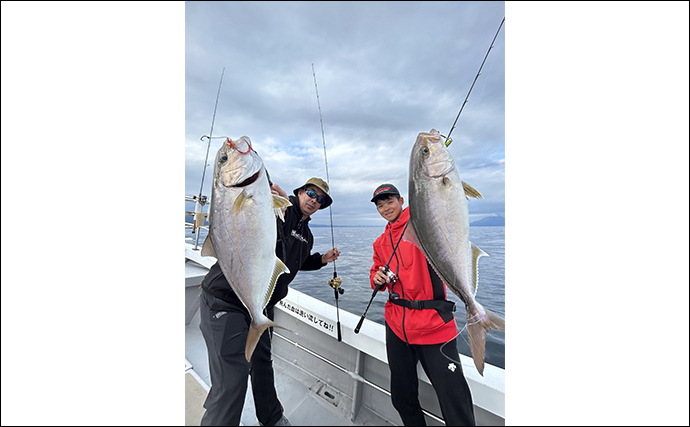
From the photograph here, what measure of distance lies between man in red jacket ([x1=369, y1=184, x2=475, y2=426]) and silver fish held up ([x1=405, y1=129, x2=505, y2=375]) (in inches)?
14.8

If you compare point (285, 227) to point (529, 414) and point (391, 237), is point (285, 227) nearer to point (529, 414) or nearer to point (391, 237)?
point (391, 237)

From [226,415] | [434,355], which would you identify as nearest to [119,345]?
[226,415]

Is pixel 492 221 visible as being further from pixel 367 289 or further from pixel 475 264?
pixel 367 289

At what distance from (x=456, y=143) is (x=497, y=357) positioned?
2619 millimetres

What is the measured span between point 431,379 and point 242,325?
114 cm

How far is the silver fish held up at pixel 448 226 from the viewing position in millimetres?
1129

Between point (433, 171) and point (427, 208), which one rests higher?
point (433, 171)

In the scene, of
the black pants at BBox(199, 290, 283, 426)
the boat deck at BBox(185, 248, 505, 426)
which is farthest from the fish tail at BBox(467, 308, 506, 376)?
the black pants at BBox(199, 290, 283, 426)

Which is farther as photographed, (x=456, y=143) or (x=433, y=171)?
(x=456, y=143)

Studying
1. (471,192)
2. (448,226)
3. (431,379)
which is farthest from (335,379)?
(471,192)

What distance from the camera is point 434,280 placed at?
166cm

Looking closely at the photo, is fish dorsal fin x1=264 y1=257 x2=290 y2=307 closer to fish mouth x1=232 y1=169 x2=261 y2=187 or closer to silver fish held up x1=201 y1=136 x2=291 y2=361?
silver fish held up x1=201 y1=136 x2=291 y2=361

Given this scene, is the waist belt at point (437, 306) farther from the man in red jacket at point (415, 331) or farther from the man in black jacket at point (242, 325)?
the man in black jacket at point (242, 325)

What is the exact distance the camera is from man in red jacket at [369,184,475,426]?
58.4 inches
